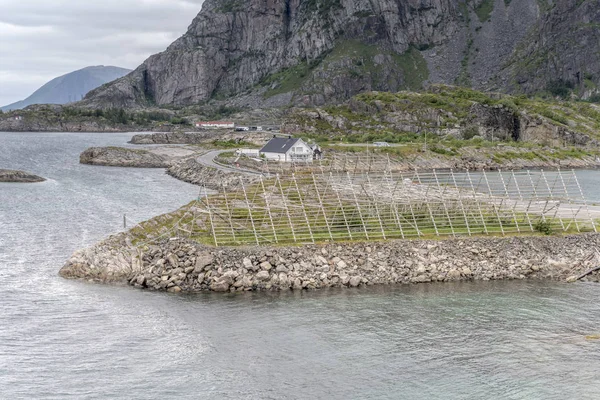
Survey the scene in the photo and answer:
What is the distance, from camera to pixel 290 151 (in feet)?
391

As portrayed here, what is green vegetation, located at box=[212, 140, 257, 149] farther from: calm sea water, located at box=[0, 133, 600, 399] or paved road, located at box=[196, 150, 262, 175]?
calm sea water, located at box=[0, 133, 600, 399]

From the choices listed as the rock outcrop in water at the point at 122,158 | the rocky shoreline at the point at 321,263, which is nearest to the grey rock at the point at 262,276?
the rocky shoreline at the point at 321,263

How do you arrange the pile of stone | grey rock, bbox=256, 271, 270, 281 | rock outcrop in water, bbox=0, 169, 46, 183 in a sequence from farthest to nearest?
rock outcrop in water, bbox=0, 169, 46, 183
the pile of stone
grey rock, bbox=256, 271, 270, 281

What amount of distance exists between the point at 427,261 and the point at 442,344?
13.8m

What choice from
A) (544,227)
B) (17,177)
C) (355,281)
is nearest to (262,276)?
(355,281)

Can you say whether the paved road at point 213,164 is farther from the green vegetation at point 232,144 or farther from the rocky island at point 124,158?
the green vegetation at point 232,144

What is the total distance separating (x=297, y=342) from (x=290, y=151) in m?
83.4

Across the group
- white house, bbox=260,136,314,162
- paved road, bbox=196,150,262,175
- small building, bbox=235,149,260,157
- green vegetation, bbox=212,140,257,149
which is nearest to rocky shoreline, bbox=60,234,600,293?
paved road, bbox=196,150,262,175

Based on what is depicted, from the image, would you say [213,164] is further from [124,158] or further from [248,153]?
[124,158]

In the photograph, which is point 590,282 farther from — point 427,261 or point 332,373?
point 332,373

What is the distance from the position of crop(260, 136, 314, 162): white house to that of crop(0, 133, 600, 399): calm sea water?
68.0 metres

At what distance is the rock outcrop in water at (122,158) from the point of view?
5861 inches

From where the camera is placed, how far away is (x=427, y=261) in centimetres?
5088

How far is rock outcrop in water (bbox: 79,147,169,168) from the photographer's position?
14888cm
